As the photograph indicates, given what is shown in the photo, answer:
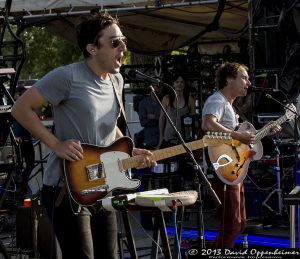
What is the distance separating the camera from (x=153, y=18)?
12.4 meters

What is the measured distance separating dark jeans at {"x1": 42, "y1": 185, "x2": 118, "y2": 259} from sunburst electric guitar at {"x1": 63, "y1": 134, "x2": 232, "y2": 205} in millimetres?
85

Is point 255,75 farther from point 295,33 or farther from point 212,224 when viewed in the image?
point 212,224

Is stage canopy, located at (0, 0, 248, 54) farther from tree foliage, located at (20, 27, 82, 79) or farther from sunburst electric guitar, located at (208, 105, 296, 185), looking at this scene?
tree foliage, located at (20, 27, 82, 79)

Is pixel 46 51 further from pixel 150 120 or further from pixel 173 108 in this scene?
pixel 173 108

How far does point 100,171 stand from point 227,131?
226 centimetres

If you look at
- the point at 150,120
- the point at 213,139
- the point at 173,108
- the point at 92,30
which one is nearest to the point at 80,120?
the point at 92,30

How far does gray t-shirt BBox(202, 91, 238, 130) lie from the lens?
674 cm

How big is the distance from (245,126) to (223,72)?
56 cm

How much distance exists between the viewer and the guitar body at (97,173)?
175 inches

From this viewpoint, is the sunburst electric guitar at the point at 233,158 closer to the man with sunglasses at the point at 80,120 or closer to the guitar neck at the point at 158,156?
the guitar neck at the point at 158,156

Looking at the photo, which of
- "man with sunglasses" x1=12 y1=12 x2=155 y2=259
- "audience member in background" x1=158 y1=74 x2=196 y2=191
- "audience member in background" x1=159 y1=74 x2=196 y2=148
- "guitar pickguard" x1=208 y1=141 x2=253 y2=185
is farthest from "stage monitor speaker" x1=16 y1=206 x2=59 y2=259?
"audience member in background" x1=159 y1=74 x2=196 y2=148

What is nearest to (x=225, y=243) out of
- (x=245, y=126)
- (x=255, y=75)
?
(x=245, y=126)

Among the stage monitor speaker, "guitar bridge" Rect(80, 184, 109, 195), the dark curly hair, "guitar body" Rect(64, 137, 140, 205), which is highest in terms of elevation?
the dark curly hair

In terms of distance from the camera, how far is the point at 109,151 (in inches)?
181
